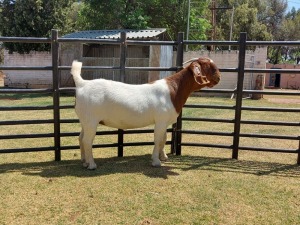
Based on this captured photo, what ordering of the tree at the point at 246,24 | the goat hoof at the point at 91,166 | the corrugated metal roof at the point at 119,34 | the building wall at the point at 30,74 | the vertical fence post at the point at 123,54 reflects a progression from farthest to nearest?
1. the tree at the point at 246,24
2. the building wall at the point at 30,74
3. the corrugated metal roof at the point at 119,34
4. the vertical fence post at the point at 123,54
5. the goat hoof at the point at 91,166

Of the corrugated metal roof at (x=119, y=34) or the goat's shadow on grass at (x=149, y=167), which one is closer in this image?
the goat's shadow on grass at (x=149, y=167)

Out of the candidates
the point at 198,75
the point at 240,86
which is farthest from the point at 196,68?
the point at 240,86

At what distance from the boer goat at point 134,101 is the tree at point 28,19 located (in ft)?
65.0

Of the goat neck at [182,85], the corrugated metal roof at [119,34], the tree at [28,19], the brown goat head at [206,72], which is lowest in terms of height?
the goat neck at [182,85]

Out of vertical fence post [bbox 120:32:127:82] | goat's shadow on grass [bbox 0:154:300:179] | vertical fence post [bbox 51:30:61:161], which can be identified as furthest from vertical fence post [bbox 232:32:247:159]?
vertical fence post [bbox 51:30:61:161]

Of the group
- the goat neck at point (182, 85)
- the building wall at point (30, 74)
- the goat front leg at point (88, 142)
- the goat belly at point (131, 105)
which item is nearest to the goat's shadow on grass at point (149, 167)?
the goat front leg at point (88, 142)

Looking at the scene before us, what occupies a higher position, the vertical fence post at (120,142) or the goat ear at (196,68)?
the goat ear at (196,68)

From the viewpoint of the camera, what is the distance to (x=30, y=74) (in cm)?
2131

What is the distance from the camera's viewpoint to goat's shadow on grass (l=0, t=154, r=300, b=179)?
5.28 m

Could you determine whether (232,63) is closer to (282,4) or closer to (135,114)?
(135,114)

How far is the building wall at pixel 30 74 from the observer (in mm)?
21031

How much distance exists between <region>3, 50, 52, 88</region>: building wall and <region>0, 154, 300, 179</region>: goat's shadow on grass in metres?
15.8

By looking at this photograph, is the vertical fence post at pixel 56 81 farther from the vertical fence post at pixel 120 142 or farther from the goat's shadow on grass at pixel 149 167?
the vertical fence post at pixel 120 142

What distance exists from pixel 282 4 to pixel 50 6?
38891 mm
